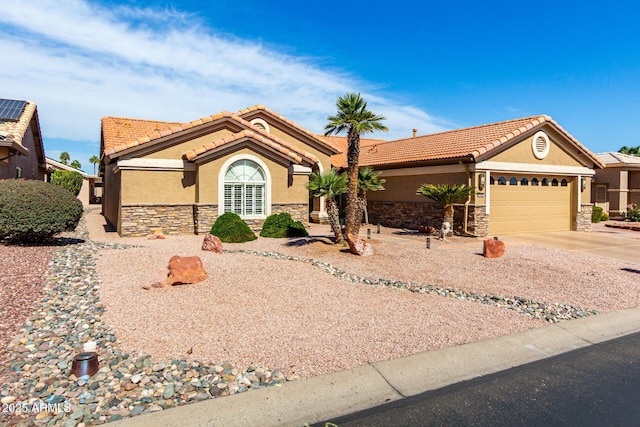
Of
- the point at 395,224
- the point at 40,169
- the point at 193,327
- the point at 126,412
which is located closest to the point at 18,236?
the point at 193,327

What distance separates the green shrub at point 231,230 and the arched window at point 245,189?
158 cm

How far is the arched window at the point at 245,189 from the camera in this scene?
1745cm

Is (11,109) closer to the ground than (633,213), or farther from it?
farther from it

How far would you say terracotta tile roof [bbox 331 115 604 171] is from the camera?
1747cm

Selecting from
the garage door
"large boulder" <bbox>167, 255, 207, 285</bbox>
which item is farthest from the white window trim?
the garage door

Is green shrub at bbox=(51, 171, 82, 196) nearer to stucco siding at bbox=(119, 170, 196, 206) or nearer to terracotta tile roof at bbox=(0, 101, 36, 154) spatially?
terracotta tile roof at bbox=(0, 101, 36, 154)

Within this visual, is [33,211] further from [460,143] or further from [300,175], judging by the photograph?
[460,143]

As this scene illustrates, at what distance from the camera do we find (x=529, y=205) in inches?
763

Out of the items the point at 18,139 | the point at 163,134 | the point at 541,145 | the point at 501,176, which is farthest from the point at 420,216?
the point at 18,139

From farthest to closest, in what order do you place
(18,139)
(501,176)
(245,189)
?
(501,176), (245,189), (18,139)

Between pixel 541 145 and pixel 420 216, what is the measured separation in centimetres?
641

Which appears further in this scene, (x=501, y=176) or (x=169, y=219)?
(x=501, y=176)

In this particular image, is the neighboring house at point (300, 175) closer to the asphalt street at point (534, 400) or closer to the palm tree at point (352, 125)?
the palm tree at point (352, 125)

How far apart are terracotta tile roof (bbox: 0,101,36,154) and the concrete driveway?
62.6 ft
